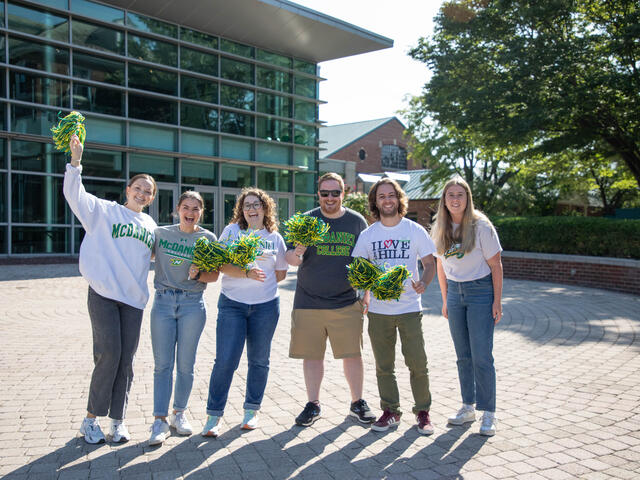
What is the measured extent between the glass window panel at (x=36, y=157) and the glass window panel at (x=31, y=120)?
1.33 ft

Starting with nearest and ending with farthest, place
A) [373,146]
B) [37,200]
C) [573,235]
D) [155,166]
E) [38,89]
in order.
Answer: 1. [573,235]
2. [38,89]
3. [37,200]
4. [155,166]
5. [373,146]

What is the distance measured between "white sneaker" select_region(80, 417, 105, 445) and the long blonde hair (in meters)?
3.01

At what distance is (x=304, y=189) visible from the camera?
23953mm

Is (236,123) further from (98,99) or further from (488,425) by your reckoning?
(488,425)

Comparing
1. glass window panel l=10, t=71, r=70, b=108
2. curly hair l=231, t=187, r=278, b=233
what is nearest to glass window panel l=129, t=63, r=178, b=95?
glass window panel l=10, t=71, r=70, b=108

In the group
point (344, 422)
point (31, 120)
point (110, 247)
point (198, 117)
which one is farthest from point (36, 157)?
point (344, 422)

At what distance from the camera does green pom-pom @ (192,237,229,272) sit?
4016 mm

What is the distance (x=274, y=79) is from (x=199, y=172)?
5.53 metres

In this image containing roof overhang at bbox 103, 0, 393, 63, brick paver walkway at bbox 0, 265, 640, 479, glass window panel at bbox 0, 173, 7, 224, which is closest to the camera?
brick paver walkway at bbox 0, 265, 640, 479

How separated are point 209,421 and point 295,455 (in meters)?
0.78

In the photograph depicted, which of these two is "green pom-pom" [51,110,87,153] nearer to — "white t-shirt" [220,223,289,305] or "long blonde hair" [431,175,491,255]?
"white t-shirt" [220,223,289,305]

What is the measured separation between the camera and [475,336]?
14.2 feet

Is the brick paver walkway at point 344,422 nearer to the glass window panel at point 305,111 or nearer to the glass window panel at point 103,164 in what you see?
the glass window panel at point 103,164

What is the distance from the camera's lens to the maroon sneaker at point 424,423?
13.7 feet
